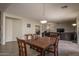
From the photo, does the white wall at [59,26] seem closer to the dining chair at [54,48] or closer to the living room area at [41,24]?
the living room area at [41,24]

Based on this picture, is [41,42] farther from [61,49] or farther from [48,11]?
[48,11]

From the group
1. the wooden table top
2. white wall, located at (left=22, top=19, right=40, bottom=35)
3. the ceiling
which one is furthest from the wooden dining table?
the ceiling

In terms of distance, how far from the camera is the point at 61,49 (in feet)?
6.93

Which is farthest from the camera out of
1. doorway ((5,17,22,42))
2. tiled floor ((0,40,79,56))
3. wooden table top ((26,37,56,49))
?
wooden table top ((26,37,56,49))

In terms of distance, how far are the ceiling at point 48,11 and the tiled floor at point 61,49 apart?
0.54 metres

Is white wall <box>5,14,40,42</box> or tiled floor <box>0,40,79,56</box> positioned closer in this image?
tiled floor <box>0,40,79,56</box>

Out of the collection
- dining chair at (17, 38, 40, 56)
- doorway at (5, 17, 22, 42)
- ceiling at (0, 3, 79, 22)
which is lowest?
dining chair at (17, 38, 40, 56)

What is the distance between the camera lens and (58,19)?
226 centimetres

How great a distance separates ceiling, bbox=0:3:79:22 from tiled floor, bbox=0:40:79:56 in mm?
545

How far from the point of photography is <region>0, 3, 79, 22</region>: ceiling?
2033 millimetres

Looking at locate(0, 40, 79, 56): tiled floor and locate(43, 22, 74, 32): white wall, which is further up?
locate(43, 22, 74, 32): white wall

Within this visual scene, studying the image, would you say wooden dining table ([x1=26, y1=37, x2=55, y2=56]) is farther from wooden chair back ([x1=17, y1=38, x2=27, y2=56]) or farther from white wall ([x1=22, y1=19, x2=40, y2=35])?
white wall ([x1=22, y1=19, x2=40, y2=35])

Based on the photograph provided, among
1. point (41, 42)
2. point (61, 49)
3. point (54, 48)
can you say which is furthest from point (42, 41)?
point (61, 49)

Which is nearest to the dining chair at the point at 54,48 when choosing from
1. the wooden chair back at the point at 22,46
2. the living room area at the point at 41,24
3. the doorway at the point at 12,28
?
the living room area at the point at 41,24
